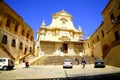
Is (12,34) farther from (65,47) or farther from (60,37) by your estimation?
(65,47)

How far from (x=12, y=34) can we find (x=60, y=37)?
1668cm

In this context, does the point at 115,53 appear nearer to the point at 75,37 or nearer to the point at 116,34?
the point at 116,34

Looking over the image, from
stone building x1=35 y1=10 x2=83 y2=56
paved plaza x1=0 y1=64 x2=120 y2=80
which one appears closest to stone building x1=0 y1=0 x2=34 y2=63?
stone building x1=35 y1=10 x2=83 y2=56

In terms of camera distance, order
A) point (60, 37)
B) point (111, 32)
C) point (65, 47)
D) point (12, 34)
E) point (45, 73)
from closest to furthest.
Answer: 1. point (45, 73)
2. point (111, 32)
3. point (12, 34)
4. point (65, 47)
5. point (60, 37)

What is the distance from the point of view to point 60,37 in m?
38.8

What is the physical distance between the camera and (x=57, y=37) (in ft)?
127

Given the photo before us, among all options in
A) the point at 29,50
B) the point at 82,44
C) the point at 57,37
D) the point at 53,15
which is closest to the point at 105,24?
the point at 82,44

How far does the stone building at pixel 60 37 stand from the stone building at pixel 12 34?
6.35 m

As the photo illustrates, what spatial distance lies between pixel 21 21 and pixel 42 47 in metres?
9.35

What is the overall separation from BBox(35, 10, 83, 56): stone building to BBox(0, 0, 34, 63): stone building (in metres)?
6.35

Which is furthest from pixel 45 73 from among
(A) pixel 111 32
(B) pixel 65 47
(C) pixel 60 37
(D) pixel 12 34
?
(C) pixel 60 37

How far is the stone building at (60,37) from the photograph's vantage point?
35.5 metres

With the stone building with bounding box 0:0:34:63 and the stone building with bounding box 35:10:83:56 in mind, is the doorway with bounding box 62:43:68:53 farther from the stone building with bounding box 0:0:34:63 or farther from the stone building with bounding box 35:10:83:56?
the stone building with bounding box 0:0:34:63

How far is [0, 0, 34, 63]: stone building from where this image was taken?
21438mm
